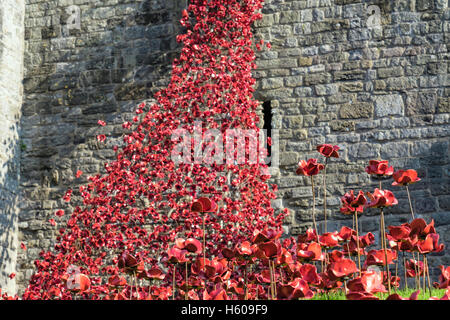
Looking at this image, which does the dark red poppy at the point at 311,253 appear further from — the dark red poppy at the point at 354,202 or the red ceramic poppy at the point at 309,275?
the dark red poppy at the point at 354,202

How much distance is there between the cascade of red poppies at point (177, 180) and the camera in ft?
20.5

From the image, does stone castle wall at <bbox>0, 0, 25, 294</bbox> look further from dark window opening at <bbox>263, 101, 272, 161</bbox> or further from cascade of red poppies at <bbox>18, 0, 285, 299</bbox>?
dark window opening at <bbox>263, 101, 272, 161</bbox>

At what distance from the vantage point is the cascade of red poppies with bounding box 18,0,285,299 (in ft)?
20.5

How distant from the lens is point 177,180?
645cm

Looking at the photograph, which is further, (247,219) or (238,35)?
(238,35)

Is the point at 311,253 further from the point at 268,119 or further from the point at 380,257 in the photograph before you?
the point at 268,119

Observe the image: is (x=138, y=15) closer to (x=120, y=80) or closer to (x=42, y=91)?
(x=120, y=80)

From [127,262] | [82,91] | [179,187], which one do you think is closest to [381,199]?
[127,262]

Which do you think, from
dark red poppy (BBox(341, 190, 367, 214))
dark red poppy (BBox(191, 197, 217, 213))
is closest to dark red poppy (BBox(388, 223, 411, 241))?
dark red poppy (BBox(341, 190, 367, 214))

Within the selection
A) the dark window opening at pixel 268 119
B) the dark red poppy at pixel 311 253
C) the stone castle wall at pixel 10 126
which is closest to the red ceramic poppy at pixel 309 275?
the dark red poppy at pixel 311 253

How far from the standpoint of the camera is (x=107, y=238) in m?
6.54

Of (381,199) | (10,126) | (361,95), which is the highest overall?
(361,95)
